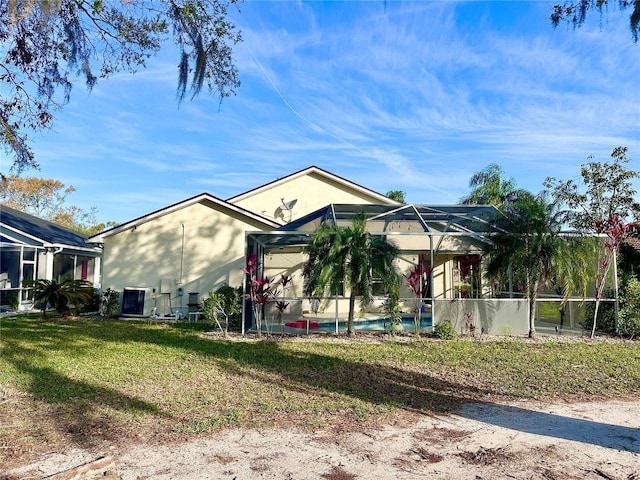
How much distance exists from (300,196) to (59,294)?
1100 centimetres

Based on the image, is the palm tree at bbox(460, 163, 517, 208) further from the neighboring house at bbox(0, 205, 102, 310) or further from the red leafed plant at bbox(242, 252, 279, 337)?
the neighboring house at bbox(0, 205, 102, 310)

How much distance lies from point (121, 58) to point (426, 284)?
43.0 ft

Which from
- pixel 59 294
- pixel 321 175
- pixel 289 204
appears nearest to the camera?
pixel 59 294

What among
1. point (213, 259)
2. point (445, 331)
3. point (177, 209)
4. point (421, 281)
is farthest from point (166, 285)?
point (445, 331)

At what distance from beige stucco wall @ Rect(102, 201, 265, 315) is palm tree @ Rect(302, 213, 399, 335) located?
6.84 meters

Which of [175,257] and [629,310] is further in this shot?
[175,257]

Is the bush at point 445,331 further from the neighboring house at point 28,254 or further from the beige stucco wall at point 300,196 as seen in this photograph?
the neighboring house at point 28,254

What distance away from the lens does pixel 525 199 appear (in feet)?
36.3

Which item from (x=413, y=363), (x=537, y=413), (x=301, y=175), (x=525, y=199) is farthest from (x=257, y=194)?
(x=537, y=413)

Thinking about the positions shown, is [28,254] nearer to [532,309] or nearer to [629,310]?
[532,309]

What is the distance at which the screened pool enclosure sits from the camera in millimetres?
11711

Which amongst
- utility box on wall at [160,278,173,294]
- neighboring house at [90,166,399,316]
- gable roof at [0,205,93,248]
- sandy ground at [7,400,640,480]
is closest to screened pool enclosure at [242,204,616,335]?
neighboring house at [90,166,399,316]

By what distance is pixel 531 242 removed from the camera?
10.8 meters

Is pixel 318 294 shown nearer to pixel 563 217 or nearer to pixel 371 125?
pixel 563 217
